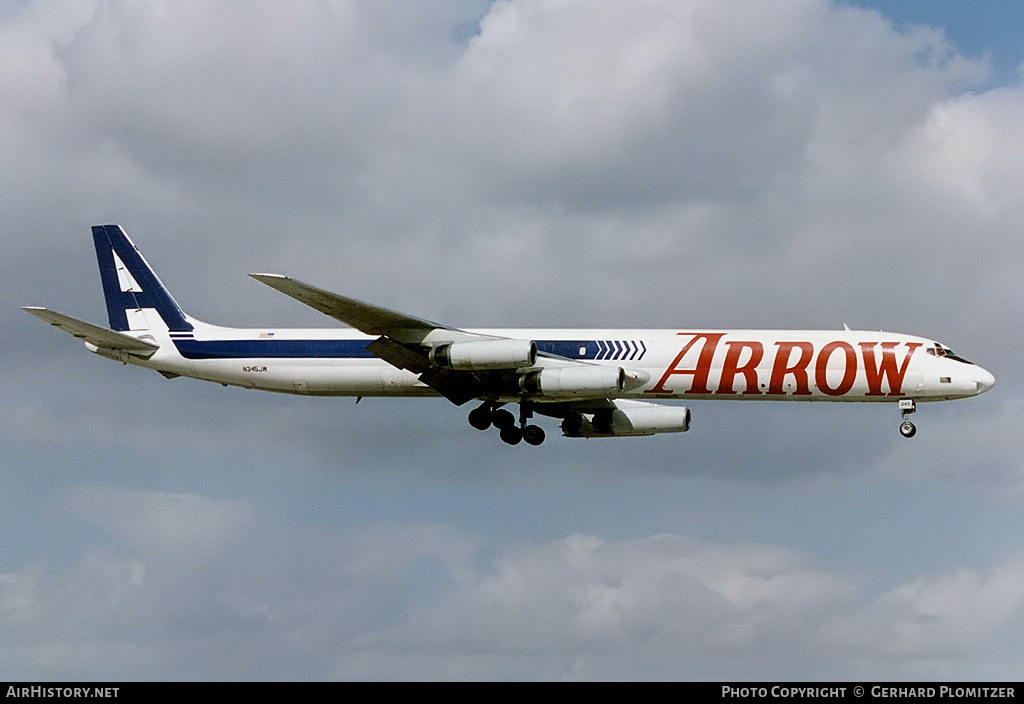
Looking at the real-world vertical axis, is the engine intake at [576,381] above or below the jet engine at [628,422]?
below

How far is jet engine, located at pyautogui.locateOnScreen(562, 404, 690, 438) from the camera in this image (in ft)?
175

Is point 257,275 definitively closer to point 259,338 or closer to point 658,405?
point 259,338

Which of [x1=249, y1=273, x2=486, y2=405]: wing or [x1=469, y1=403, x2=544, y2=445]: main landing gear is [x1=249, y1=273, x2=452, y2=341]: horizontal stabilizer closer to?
[x1=249, y1=273, x2=486, y2=405]: wing

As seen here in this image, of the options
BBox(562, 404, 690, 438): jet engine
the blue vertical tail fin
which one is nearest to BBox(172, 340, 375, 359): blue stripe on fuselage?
the blue vertical tail fin

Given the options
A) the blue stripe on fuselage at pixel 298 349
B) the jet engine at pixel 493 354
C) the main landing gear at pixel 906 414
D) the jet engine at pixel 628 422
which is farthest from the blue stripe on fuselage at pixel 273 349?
the main landing gear at pixel 906 414

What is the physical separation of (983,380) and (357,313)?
864 inches

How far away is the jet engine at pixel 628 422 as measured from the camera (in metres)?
53.4

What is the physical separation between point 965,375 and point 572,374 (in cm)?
1379

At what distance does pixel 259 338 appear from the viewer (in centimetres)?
5331

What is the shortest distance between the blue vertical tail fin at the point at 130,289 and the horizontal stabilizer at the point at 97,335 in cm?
132

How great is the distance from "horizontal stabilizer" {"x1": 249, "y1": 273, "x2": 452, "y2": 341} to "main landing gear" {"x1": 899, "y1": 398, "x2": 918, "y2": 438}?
1639 cm

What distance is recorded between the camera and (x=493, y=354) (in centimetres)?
4775

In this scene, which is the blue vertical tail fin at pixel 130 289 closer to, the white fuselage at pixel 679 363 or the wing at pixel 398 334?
the white fuselage at pixel 679 363
